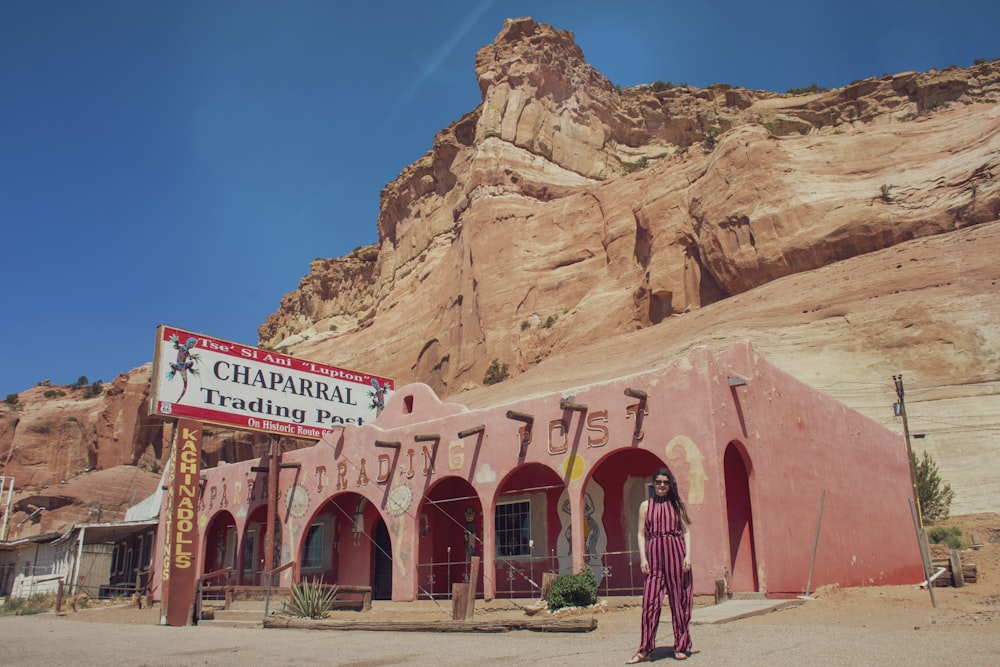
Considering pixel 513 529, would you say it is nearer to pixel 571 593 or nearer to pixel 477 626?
pixel 571 593

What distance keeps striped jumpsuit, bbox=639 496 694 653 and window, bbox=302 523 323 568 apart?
16.4 m

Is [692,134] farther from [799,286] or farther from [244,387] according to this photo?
[244,387]

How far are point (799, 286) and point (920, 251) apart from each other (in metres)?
4.69

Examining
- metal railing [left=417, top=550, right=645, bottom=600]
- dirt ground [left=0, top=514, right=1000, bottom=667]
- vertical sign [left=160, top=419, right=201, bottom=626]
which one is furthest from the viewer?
vertical sign [left=160, top=419, right=201, bottom=626]

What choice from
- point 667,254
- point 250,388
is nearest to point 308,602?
point 250,388

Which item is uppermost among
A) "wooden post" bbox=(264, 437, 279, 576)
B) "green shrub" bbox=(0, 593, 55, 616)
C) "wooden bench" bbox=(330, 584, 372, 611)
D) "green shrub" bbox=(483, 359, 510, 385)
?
"green shrub" bbox=(483, 359, 510, 385)

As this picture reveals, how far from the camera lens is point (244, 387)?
23.5 meters

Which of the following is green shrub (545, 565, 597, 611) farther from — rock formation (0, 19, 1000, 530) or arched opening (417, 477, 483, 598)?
rock formation (0, 19, 1000, 530)

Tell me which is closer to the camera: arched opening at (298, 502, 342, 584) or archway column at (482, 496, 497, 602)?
archway column at (482, 496, 497, 602)

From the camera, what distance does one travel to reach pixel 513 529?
17.9 m

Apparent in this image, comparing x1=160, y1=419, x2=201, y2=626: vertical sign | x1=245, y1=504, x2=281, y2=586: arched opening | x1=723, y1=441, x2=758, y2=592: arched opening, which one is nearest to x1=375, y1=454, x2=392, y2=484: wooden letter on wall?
x1=160, y1=419, x2=201, y2=626: vertical sign

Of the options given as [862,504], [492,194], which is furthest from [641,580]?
[492,194]

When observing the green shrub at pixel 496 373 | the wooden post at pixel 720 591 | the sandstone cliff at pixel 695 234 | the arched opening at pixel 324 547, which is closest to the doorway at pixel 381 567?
the arched opening at pixel 324 547

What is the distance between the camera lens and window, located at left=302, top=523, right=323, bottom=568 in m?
22.3
